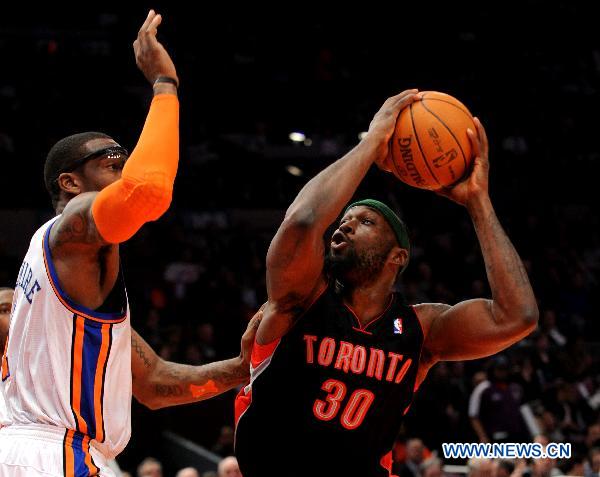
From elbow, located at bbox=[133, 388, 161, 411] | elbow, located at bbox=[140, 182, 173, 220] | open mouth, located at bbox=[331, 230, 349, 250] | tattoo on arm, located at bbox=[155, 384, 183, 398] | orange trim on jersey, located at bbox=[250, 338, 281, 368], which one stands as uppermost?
elbow, located at bbox=[140, 182, 173, 220]

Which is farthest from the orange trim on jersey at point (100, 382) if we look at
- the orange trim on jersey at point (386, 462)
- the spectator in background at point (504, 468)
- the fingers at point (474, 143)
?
the spectator in background at point (504, 468)

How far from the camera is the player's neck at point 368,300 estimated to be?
4.21m

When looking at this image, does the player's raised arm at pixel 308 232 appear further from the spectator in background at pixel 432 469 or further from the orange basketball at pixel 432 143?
the spectator in background at pixel 432 469

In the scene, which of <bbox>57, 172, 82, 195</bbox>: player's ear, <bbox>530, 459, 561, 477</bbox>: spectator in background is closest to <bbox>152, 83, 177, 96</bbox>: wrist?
<bbox>57, 172, 82, 195</bbox>: player's ear

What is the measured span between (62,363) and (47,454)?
31 centimetres

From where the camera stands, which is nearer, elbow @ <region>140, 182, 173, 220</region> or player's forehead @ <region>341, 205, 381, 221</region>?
elbow @ <region>140, 182, 173, 220</region>

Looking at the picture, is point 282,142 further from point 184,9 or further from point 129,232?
point 129,232

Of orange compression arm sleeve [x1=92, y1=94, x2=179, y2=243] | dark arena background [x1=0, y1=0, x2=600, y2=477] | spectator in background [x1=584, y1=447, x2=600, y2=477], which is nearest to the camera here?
orange compression arm sleeve [x1=92, y1=94, x2=179, y2=243]

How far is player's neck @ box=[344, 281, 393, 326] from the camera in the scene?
4.21 meters

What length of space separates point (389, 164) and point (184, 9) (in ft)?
49.9

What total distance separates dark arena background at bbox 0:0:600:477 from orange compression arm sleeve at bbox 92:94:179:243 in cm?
681

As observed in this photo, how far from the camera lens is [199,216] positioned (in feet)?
50.8

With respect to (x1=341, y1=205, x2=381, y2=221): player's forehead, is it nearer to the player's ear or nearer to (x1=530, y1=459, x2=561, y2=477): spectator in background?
the player's ear

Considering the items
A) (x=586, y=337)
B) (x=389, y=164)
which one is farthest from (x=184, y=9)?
(x=389, y=164)
